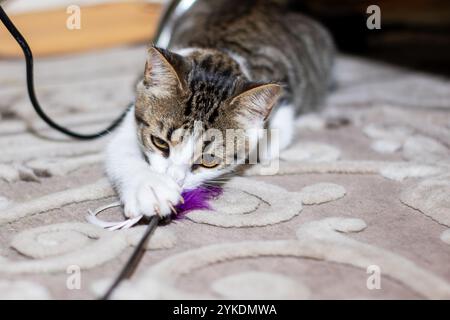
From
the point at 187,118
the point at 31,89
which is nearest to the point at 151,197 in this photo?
the point at 187,118

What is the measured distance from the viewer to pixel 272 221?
3.43 ft

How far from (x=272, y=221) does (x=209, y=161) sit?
205mm

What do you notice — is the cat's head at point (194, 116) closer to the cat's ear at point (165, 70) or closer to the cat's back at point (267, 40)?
the cat's ear at point (165, 70)

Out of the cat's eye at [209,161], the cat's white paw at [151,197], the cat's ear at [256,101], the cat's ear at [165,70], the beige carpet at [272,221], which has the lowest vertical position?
the beige carpet at [272,221]

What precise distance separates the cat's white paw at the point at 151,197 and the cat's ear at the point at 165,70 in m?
0.23

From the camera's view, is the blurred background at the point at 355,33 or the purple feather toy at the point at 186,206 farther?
the blurred background at the point at 355,33

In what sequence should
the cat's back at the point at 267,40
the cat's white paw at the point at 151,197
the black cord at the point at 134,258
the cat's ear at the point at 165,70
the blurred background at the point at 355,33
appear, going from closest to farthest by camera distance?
the black cord at the point at 134,258, the cat's white paw at the point at 151,197, the cat's ear at the point at 165,70, the cat's back at the point at 267,40, the blurred background at the point at 355,33

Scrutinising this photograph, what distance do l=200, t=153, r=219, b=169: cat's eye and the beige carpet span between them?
3.0 inches

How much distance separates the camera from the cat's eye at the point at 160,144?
3.74ft

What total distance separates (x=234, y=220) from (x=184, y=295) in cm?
26

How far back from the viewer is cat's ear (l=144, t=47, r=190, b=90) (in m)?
1.11

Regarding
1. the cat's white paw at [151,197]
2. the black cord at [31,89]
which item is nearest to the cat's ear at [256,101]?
the cat's white paw at [151,197]

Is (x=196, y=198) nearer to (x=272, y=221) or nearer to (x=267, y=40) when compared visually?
(x=272, y=221)
